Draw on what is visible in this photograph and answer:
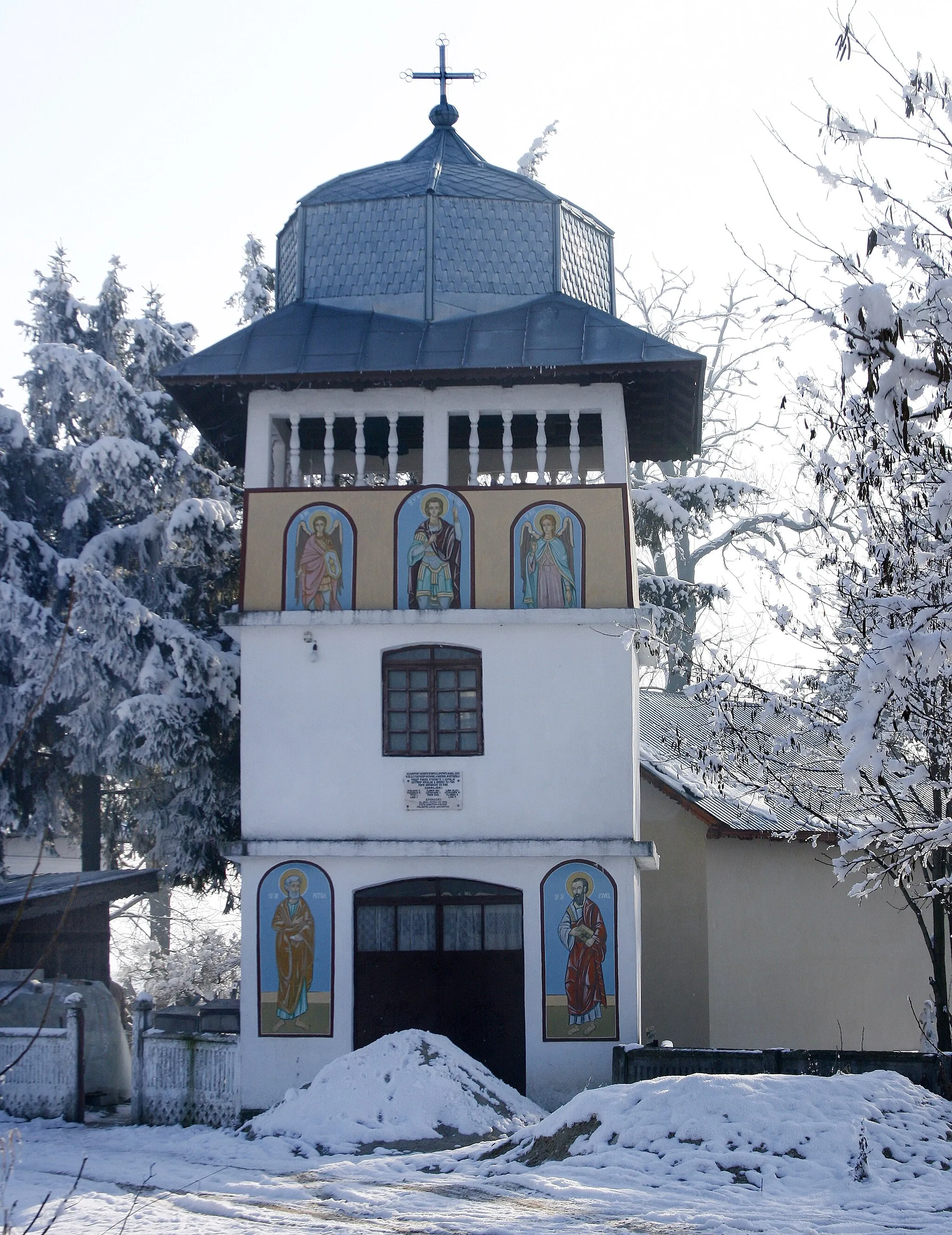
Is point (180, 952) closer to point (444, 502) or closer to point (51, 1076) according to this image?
point (51, 1076)

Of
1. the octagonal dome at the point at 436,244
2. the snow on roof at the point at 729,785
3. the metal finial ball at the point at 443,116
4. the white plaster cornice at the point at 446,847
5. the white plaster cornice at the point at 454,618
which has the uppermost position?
the metal finial ball at the point at 443,116

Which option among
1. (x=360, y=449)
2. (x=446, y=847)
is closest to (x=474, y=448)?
(x=360, y=449)

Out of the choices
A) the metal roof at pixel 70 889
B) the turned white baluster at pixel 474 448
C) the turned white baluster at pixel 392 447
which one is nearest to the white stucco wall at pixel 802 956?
the turned white baluster at pixel 474 448

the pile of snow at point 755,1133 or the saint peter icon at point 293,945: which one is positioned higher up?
the saint peter icon at point 293,945

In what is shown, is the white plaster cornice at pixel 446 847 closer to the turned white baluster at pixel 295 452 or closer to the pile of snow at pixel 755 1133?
the pile of snow at pixel 755 1133

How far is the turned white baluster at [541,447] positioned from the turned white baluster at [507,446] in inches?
12.6

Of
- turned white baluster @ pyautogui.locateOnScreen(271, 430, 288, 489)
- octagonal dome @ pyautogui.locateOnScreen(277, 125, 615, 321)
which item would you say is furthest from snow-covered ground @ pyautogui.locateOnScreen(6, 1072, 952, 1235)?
octagonal dome @ pyautogui.locateOnScreen(277, 125, 615, 321)

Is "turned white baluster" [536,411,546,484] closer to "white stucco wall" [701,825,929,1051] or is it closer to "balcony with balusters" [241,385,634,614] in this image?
"balcony with balusters" [241,385,634,614]

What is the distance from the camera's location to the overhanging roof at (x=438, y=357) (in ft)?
57.3

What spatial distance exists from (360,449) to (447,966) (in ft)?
19.5

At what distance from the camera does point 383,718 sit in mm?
17062

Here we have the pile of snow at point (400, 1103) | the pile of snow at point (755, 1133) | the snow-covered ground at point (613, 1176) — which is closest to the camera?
the snow-covered ground at point (613, 1176)

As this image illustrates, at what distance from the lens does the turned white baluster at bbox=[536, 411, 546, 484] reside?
17406 millimetres

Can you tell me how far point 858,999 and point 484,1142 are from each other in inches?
326
